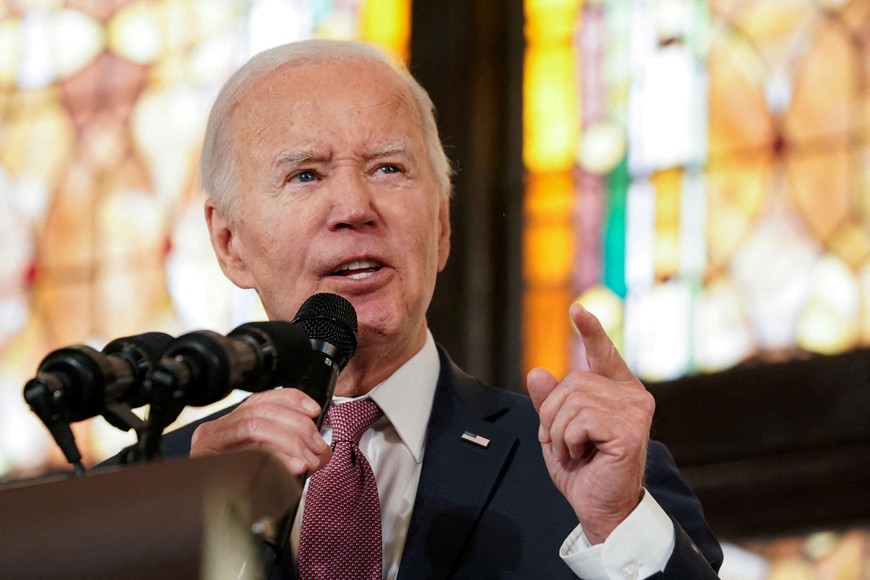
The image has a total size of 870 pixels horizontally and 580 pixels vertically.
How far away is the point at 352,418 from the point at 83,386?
3.14ft

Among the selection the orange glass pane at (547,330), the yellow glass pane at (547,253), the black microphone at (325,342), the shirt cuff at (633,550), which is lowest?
the orange glass pane at (547,330)

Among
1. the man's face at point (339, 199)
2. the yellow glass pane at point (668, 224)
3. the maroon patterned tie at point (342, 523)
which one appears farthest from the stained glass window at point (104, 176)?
the maroon patterned tie at point (342, 523)

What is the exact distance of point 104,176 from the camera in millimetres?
5086

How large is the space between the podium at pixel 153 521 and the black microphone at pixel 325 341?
452mm

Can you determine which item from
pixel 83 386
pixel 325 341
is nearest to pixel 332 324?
pixel 325 341

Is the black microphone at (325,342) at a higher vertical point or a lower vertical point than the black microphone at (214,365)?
lower

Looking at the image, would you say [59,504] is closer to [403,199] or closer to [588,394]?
[588,394]

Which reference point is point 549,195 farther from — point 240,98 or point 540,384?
point 540,384

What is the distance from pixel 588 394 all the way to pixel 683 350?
172 centimetres

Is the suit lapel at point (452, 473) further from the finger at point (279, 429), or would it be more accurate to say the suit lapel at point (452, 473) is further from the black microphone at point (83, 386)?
the black microphone at point (83, 386)

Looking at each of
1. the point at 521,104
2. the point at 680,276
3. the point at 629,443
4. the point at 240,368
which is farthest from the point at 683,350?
the point at 240,368

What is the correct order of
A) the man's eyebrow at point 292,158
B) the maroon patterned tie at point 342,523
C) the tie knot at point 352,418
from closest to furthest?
the maroon patterned tie at point 342,523, the tie knot at point 352,418, the man's eyebrow at point 292,158

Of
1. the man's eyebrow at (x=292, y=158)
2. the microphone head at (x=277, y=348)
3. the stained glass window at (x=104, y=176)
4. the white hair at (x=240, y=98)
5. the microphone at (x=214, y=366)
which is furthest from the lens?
the stained glass window at (x=104, y=176)

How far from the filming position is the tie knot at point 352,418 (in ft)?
8.49
